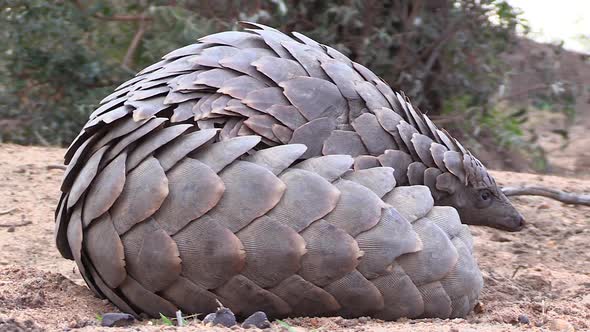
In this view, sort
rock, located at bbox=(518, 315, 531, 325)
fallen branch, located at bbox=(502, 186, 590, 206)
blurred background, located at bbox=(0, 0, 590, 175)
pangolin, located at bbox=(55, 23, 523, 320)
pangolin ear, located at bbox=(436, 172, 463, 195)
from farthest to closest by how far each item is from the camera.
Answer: blurred background, located at bbox=(0, 0, 590, 175) < fallen branch, located at bbox=(502, 186, 590, 206) < pangolin ear, located at bbox=(436, 172, 463, 195) < rock, located at bbox=(518, 315, 531, 325) < pangolin, located at bbox=(55, 23, 523, 320)

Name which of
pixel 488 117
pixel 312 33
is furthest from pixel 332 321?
pixel 488 117

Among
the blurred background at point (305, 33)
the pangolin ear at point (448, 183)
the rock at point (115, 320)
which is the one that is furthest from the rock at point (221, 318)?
the blurred background at point (305, 33)

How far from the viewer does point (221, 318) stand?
2713 millimetres

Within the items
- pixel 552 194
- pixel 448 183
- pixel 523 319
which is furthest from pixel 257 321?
pixel 552 194

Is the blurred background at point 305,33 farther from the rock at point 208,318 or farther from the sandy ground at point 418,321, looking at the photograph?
the rock at point 208,318

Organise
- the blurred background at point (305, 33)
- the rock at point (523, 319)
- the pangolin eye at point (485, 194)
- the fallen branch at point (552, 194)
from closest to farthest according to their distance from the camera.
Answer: the rock at point (523, 319), the pangolin eye at point (485, 194), the fallen branch at point (552, 194), the blurred background at point (305, 33)

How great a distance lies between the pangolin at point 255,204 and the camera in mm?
2828

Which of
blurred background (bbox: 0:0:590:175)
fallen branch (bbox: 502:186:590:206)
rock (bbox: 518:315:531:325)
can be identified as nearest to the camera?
rock (bbox: 518:315:531:325)

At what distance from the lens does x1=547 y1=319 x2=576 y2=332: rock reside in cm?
284

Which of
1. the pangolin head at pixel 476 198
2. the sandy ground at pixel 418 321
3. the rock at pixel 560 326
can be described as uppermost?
the pangolin head at pixel 476 198

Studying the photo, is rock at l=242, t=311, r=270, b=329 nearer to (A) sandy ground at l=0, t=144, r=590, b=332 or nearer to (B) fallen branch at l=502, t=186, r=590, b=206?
(A) sandy ground at l=0, t=144, r=590, b=332

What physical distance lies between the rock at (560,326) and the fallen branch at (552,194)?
227 centimetres

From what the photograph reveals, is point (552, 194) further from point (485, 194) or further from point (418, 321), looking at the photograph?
point (418, 321)

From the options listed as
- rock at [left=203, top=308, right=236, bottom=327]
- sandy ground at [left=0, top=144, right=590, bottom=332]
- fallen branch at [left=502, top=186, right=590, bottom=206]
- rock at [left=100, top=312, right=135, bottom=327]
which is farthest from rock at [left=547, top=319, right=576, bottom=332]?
fallen branch at [left=502, top=186, right=590, bottom=206]
